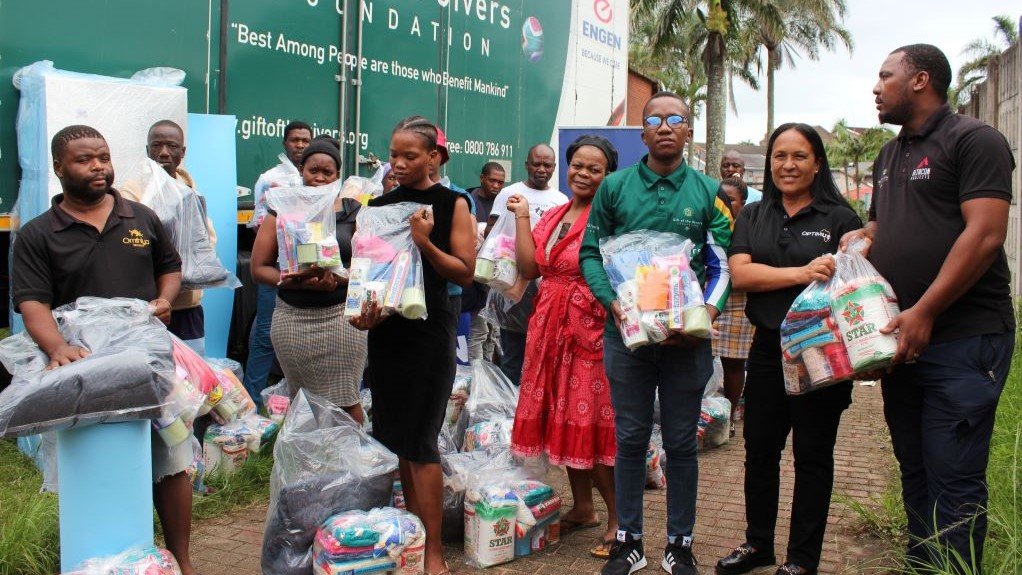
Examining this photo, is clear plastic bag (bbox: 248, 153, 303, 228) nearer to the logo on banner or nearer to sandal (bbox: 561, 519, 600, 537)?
sandal (bbox: 561, 519, 600, 537)

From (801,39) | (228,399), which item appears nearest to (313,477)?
(228,399)

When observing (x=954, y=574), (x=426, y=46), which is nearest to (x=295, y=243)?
(x=954, y=574)

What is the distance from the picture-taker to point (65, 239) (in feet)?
12.0

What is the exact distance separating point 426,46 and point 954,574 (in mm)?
6000

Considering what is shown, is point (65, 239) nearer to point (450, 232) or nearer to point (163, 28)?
point (450, 232)

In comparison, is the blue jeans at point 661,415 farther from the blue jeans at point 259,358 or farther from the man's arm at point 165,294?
the blue jeans at point 259,358

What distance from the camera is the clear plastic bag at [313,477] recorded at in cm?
396

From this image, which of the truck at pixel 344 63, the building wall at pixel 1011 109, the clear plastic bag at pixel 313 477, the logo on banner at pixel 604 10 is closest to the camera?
the clear plastic bag at pixel 313 477

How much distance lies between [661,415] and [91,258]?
2330 millimetres

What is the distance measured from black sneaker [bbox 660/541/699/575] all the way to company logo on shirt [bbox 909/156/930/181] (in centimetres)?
175

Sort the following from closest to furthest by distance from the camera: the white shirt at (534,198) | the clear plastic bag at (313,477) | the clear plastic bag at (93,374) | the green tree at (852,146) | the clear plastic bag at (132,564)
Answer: the clear plastic bag at (93,374), the clear plastic bag at (132,564), the clear plastic bag at (313,477), the white shirt at (534,198), the green tree at (852,146)

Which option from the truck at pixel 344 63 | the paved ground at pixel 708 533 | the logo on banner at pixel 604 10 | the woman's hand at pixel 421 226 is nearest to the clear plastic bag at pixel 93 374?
the woman's hand at pixel 421 226

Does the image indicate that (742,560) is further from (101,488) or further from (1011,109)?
(1011,109)

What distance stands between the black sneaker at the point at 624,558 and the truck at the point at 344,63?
352 centimetres
